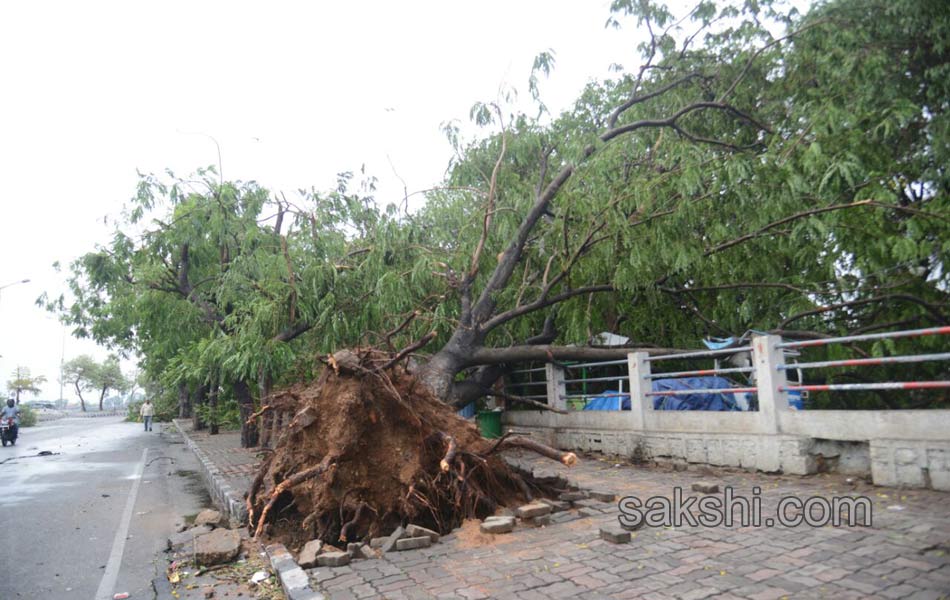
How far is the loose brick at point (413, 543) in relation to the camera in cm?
525

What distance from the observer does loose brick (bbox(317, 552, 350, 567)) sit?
489cm

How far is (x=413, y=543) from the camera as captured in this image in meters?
5.28

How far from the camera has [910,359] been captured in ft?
20.5

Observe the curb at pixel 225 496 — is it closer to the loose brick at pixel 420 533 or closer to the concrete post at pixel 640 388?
the loose brick at pixel 420 533

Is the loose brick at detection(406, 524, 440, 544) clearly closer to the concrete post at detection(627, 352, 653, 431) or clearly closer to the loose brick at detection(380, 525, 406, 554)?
the loose brick at detection(380, 525, 406, 554)

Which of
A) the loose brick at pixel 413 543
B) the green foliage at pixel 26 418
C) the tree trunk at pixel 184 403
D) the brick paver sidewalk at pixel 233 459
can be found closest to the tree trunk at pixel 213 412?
the brick paver sidewalk at pixel 233 459

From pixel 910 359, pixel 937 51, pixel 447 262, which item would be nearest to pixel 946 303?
pixel 910 359

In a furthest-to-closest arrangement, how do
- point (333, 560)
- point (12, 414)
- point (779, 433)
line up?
point (12, 414) → point (779, 433) → point (333, 560)

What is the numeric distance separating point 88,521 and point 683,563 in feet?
24.1

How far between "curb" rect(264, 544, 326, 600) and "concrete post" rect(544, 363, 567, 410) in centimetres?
714

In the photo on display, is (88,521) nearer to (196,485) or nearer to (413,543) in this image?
(196,485)

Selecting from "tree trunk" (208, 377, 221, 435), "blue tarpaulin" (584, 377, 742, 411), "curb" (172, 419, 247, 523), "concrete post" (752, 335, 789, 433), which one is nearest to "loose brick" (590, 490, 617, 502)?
"concrete post" (752, 335, 789, 433)

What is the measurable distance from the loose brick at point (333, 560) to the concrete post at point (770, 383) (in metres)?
5.47

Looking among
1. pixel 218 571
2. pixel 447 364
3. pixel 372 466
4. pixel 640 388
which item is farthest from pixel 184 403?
pixel 218 571
